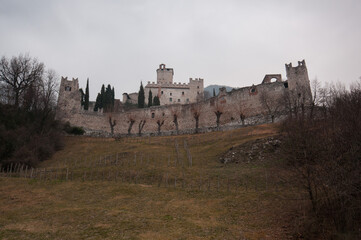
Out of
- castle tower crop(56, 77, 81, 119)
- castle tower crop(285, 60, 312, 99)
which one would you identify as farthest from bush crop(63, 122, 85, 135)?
castle tower crop(285, 60, 312, 99)

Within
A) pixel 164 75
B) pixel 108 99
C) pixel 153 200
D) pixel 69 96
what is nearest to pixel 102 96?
pixel 108 99

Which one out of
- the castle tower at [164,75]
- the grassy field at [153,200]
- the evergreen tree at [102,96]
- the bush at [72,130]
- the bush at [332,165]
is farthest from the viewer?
the castle tower at [164,75]

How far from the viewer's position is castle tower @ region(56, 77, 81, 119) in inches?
2009

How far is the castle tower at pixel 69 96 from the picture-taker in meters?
51.0

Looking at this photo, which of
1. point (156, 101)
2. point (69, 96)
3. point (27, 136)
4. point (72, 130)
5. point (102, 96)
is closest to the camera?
point (27, 136)

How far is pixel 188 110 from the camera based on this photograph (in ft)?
162

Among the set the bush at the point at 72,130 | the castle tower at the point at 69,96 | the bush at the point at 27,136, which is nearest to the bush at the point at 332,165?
the bush at the point at 27,136

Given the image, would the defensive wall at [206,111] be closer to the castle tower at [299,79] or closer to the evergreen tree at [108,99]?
the castle tower at [299,79]

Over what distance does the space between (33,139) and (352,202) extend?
104ft

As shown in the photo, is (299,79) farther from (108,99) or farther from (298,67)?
(108,99)

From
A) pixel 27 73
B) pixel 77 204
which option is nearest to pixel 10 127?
pixel 27 73

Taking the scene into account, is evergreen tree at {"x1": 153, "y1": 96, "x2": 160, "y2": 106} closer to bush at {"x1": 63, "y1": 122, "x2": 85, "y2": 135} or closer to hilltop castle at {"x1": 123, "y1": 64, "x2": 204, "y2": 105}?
hilltop castle at {"x1": 123, "y1": 64, "x2": 204, "y2": 105}

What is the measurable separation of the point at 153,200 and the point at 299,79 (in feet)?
106

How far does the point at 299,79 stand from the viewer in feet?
125
